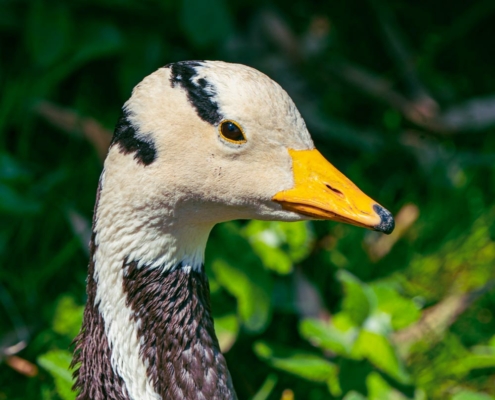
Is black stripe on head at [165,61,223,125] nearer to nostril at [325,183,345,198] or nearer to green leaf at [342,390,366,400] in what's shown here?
nostril at [325,183,345,198]

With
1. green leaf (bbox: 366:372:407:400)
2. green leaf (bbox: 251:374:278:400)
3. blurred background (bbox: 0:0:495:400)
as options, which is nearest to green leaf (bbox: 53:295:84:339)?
blurred background (bbox: 0:0:495:400)

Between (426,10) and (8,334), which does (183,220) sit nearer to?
(8,334)

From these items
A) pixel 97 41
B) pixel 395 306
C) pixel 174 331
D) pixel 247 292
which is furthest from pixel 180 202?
pixel 97 41

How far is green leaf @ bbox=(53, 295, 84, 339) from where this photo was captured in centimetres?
248

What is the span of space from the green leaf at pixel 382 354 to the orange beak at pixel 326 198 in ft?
2.76

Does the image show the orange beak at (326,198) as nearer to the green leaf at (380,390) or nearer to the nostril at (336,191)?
the nostril at (336,191)

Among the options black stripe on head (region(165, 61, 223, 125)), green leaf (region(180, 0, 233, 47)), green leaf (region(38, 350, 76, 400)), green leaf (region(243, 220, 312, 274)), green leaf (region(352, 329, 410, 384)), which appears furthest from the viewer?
green leaf (region(180, 0, 233, 47))

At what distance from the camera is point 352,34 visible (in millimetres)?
4312

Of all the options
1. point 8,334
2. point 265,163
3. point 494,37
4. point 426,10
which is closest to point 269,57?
point 426,10

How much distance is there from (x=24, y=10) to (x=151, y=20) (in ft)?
1.93

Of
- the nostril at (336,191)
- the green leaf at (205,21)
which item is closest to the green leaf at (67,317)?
the nostril at (336,191)

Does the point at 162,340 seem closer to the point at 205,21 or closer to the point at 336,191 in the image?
the point at 336,191

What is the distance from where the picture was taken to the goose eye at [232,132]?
172cm

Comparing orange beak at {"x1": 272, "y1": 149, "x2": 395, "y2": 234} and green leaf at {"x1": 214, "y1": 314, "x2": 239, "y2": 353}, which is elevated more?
orange beak at {"x1": 272, "y1": 149, "x2": 395, "y2": 234}
